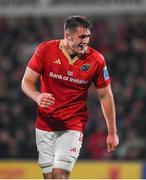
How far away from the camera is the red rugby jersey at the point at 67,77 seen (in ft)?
26.7

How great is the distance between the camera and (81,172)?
13281 millimetres

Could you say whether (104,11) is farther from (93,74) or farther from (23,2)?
(93,74)

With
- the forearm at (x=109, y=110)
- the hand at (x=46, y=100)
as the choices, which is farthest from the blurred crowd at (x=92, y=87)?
the hand at (x=46, y=100)

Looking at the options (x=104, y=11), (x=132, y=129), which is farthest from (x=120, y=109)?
(x=104, y=11)

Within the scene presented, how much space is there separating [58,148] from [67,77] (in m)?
0.74

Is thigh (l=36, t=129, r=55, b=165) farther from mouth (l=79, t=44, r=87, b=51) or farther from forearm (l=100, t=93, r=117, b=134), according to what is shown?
mouth (l=79, t=44, r=87, b=51)

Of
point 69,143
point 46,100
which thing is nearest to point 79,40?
point 46,100

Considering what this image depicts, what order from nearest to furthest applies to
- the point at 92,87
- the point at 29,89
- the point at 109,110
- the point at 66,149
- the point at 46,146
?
the point at 29,89
the point at 66,149
the point at 109,110
the point at 46,146
the point at 92,87

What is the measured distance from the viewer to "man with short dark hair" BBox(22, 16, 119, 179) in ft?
26.5

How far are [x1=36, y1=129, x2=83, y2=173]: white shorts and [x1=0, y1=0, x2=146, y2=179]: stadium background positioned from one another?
16.0 feet

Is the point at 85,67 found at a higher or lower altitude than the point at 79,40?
lower

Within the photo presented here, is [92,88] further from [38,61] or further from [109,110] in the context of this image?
[38,61]

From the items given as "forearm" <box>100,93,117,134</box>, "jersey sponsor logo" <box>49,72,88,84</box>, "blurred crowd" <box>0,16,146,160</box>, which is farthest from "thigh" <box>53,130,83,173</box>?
"blurred crowd" <box>0,16,146,160</box>

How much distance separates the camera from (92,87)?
15641 mm
